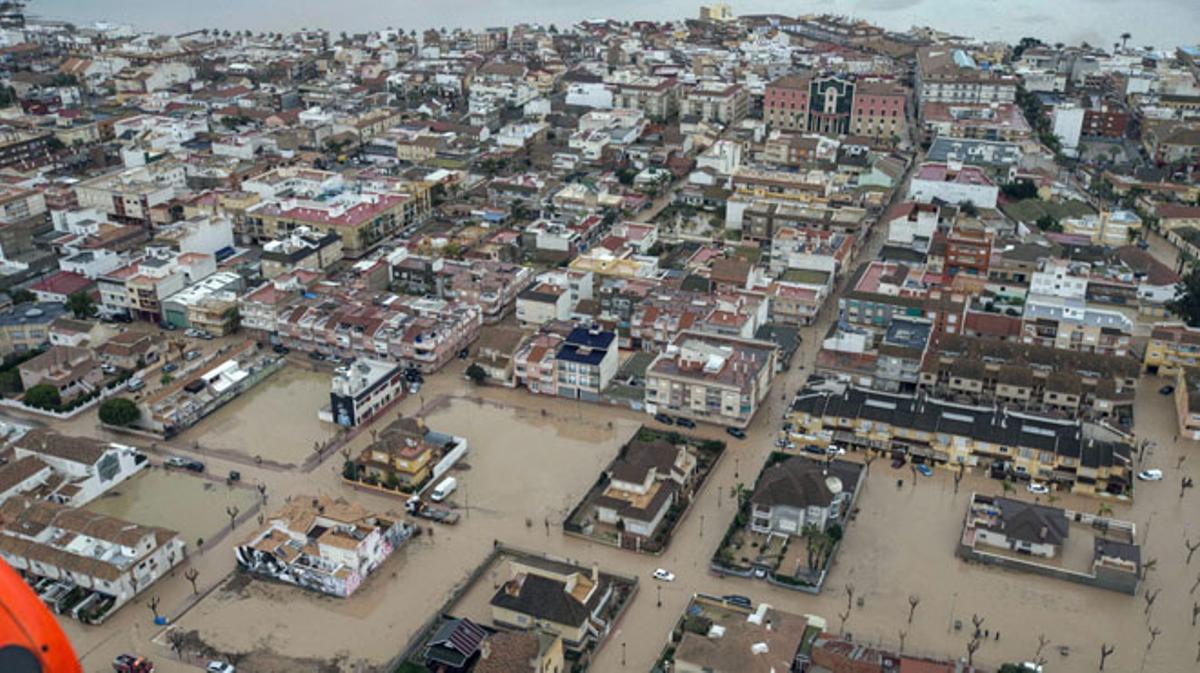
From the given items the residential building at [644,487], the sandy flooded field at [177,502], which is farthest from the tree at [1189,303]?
the sandy flooded field at [177,502]

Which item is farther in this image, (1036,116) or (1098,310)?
(1036,116)

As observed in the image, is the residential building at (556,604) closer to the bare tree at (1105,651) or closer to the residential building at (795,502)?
the residential building at (795,502)

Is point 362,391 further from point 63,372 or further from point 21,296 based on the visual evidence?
point 21,296

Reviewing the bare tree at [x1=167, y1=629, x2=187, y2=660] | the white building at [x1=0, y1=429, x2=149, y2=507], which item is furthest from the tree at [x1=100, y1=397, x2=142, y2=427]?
the bare tree at [x1=167, y1=629, x2=187, y2=660]

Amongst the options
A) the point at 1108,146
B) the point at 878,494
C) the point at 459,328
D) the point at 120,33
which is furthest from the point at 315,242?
the point at 120,33

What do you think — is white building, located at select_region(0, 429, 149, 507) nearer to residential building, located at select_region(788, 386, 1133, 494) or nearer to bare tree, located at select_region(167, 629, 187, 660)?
bare tree, located at select_region(167, 629, 187, 660)

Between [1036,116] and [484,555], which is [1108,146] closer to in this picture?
[1036,116]
